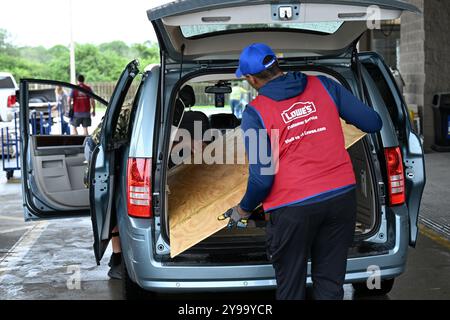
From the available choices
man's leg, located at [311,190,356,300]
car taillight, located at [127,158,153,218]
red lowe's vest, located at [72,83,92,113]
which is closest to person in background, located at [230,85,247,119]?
red lowe's vest, located at [72,83,92,113]

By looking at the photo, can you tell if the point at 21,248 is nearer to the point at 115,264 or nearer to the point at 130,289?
the point at 115,264

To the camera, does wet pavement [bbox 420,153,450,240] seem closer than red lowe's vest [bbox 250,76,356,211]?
No

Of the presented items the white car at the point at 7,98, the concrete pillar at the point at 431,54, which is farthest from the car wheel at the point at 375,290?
the white car at the point at 7,98

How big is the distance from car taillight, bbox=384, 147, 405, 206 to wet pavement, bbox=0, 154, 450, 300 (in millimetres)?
1065

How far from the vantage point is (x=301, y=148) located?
3.87 meters

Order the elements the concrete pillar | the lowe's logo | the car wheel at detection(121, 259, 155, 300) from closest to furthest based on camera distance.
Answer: the lowe's logo < the car wheel at detection(121, 259, 155, 300) < the concrete pillar

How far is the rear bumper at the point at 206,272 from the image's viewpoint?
14.7 feet

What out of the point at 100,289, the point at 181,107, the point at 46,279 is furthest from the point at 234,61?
the point at 46,279

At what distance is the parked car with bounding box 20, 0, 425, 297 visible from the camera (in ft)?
14.1

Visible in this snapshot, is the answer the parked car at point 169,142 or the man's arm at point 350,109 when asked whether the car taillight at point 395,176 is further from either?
the man's arm at point 350,109

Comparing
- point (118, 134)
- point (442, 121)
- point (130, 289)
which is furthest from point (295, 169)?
point (442, 121)

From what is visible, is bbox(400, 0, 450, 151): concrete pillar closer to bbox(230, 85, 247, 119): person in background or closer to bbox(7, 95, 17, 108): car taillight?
bbox(230, 85, 247, 119): person in background

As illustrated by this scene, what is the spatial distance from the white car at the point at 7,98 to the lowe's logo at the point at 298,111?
1835cm

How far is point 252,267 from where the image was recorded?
4.49m
